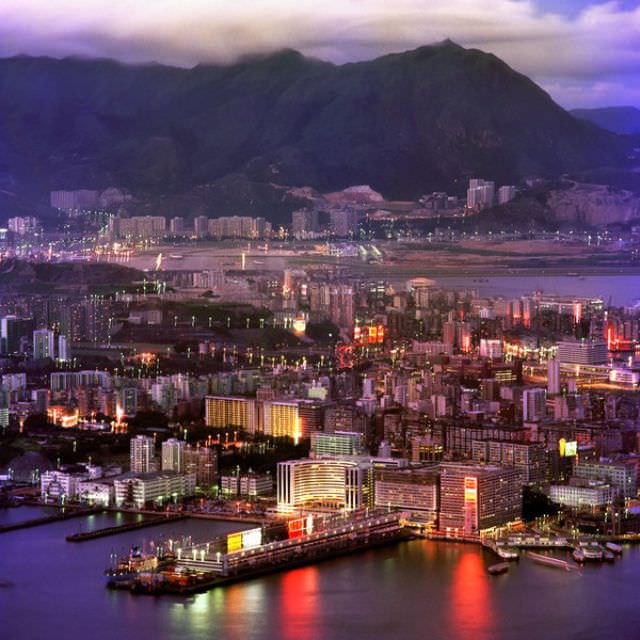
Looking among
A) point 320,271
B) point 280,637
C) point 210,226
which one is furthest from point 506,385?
point 280,637

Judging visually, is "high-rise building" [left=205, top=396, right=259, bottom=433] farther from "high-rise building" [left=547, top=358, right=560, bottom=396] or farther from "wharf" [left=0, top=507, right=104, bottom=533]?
"high-rise building" [left=547, top=358, right=560, bottom=396]

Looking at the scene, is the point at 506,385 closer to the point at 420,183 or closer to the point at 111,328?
the point at 420,183

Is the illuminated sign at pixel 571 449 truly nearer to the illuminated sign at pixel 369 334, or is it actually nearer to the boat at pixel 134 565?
the illuminated sign at pixel 369 334

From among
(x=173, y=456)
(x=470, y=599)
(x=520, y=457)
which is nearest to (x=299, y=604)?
(x=470, y=599)

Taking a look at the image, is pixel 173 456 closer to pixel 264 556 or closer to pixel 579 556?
pixel 264 556

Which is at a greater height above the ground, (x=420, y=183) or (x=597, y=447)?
(x=420, y=183)
